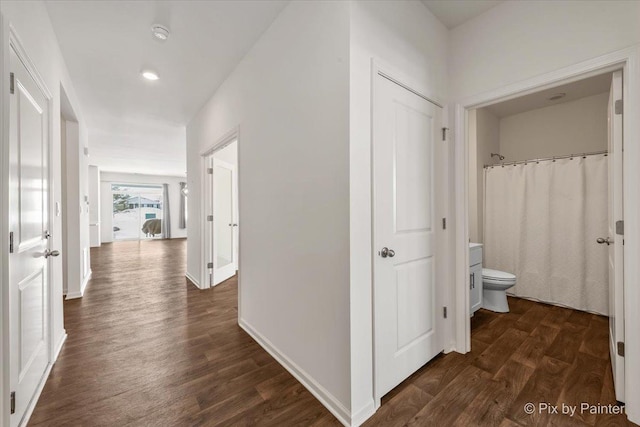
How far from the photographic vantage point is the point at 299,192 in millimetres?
1831

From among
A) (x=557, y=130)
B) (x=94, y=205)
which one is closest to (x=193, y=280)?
(x=557, y=130)

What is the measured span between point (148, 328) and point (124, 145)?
4.97 meters

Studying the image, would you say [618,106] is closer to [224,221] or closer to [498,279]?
[498,279]

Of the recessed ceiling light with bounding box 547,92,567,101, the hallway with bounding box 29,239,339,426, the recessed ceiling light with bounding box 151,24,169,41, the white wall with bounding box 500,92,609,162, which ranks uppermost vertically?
the recessed ceiling light with bounding box 151,24,169,41

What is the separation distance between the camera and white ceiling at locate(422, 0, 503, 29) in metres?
1.95

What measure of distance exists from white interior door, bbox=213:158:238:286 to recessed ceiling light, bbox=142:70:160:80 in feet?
4.10

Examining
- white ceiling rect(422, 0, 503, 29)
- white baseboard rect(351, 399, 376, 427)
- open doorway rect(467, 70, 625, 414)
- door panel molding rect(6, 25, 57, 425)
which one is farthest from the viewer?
open doorway rect(467, 70, 625, 414)

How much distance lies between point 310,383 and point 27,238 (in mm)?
1905

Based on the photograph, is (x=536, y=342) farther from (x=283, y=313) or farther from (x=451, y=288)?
(x=283, y=313)

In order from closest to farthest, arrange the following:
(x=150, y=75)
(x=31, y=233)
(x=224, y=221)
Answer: (x=31, y=233), (x=150, y=75), (x=224, y=221)

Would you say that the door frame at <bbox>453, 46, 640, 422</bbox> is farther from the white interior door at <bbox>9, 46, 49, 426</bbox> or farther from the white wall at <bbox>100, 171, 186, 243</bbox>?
the white wall at <bbox>100, 171, 186, 243</bbox>

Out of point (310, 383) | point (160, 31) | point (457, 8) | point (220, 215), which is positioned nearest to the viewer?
point (310, 383)

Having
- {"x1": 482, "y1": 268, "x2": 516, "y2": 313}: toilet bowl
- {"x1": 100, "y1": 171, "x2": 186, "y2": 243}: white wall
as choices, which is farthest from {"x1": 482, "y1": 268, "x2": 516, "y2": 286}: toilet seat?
{"x1": 100, "y1": 171, "x2": 186, "y2": 243}: white wall

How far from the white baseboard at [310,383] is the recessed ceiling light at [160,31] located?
264 cm
